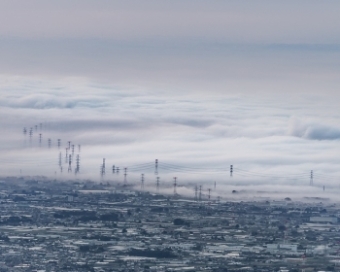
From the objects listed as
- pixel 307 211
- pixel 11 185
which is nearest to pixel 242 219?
pixel 307 211

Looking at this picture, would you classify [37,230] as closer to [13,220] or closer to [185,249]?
[13,220]

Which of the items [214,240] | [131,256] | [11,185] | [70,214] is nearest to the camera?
[131,256]

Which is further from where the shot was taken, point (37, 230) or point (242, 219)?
point (242, 219)

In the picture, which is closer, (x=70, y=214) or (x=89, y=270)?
(x=89, y=270)

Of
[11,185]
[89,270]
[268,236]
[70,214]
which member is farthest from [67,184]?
[89,270]

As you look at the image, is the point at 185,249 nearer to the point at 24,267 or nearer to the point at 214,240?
the point at 214,240

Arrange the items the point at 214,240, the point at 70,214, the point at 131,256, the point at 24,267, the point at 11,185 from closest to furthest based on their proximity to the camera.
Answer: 1. the point at 24,267
2. the point at 131,256
3. the point at 214,240
4. the point at 70,214
5. the point at 11,185
